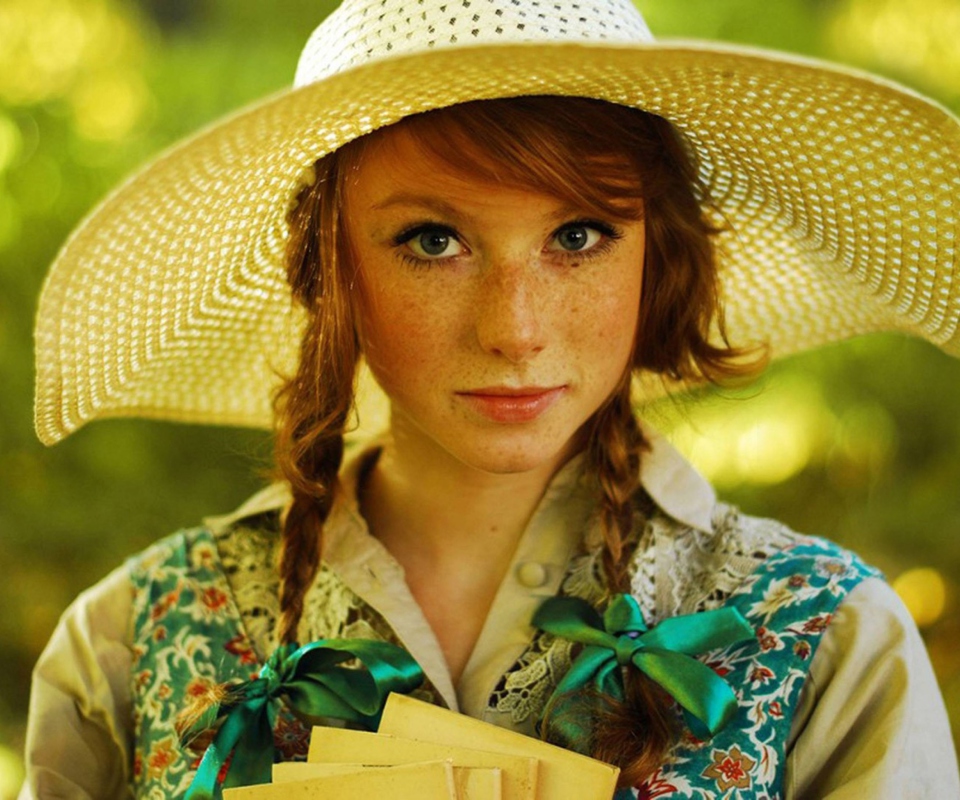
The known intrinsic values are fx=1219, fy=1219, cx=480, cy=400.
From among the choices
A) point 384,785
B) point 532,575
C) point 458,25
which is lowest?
point 384,785

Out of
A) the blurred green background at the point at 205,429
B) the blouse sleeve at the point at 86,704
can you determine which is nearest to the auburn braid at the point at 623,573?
the blouse sleeve at the point at 86,704

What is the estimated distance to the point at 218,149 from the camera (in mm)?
962

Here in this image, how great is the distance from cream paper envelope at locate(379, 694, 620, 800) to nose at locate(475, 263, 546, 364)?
1.05 feet

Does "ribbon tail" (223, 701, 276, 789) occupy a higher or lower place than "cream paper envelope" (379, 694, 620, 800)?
lower

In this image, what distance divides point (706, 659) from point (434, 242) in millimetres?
470

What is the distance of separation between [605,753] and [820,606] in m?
0.25

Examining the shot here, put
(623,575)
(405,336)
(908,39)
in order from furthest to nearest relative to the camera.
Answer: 1. (908,39)
2. (623,575)
3. (405,336)

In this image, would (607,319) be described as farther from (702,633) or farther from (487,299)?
(702,633)

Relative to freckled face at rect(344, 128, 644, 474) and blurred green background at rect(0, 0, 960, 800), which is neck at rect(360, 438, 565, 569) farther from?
blurred green background at rect(0, 0, 960, 800)

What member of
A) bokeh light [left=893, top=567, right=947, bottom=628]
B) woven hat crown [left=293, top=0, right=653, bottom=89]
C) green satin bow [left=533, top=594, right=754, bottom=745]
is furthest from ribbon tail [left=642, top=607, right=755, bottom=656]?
bokeh light [left=893, top=567, right=947, bottom=628]

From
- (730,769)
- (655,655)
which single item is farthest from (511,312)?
(730,769)

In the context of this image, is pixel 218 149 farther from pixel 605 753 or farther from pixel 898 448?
pixel 898 448

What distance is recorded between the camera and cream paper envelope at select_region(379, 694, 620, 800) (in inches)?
40.3

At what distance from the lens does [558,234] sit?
109cm
